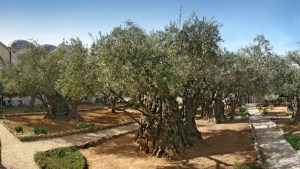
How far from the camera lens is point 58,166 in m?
22.0

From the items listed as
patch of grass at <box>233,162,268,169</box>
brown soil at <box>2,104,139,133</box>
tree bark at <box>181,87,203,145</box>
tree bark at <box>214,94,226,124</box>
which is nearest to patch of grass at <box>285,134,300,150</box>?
patch of grass at <box>233,162,268,169</box>

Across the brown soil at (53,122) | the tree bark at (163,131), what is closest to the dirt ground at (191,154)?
the tree bark at (163,131)

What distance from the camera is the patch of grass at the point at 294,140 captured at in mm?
25836

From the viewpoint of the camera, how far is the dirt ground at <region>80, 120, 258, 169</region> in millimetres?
22469

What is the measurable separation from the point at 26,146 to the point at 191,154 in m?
14.0

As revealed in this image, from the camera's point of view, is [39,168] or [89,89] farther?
[89,89]

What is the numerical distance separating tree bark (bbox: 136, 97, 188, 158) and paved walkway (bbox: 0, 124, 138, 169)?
738 cm

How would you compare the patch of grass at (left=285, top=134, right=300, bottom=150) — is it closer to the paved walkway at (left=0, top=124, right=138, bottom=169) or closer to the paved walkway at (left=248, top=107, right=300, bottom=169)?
the paved walkway at (left=248, top=107, right=300, bottom=169)

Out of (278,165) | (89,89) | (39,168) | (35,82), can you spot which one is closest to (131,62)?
(89,89)

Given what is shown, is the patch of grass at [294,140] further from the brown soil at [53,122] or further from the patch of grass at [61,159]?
the brown soil at [53,122]

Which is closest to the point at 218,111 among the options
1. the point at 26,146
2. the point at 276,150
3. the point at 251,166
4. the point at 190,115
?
the point at 190,115

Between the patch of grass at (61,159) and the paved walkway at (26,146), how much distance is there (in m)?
0.63

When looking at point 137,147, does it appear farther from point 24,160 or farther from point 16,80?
point 16,80

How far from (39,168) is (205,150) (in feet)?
40.7
